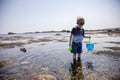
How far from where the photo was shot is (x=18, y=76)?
4.37 meters

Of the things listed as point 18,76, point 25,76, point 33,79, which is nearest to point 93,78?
point 33,79

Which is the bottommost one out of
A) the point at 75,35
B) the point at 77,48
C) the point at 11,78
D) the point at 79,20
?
the point at 11,78

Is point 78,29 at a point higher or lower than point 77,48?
higher

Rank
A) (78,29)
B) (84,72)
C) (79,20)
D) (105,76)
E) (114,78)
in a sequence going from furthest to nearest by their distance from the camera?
(78,29)
(79,20)
(84,72)
(105,76)
(114,78)

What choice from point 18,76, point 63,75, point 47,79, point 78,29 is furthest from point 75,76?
point 78,29

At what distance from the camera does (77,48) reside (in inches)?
244

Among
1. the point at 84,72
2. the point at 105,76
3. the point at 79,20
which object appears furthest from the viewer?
the point at 79,20

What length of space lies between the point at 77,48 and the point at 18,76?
3208 mm

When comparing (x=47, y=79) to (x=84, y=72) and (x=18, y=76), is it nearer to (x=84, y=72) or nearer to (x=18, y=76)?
(x=18, y=76)

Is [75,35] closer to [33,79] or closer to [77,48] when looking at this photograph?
[77,48]

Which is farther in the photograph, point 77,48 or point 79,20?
point 77,48

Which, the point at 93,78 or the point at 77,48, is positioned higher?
the point at 77,48

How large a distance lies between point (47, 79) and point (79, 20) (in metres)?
2.98

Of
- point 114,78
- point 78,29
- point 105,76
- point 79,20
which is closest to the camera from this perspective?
point 114,78
